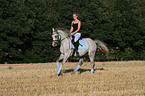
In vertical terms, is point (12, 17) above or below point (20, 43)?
above

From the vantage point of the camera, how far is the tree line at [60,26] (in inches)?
1383

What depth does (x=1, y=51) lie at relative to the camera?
34375 mm

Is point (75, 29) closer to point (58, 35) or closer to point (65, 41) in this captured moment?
point (65, 41)

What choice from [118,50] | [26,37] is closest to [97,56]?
[118,50]

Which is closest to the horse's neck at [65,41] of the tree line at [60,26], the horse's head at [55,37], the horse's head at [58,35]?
the horse's head at [58,35]

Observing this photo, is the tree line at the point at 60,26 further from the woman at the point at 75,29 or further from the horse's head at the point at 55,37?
the horse's head at the point at 55,37

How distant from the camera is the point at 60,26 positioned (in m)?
37.8

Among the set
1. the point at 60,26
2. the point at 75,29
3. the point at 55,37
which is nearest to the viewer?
the point at 55,37

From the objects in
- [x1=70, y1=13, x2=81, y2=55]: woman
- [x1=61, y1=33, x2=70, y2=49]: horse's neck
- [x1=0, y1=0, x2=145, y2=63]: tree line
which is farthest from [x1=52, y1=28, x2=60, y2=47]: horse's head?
[x1=0, y1=0, x2=145, y2=63]: tree line

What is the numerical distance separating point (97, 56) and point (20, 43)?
1284 centimetres

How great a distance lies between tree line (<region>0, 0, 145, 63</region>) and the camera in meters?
35.1

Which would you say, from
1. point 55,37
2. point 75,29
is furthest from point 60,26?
point 55,37

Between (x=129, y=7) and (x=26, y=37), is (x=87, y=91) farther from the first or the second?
(x=129, y=7)

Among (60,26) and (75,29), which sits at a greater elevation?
(60,26)
